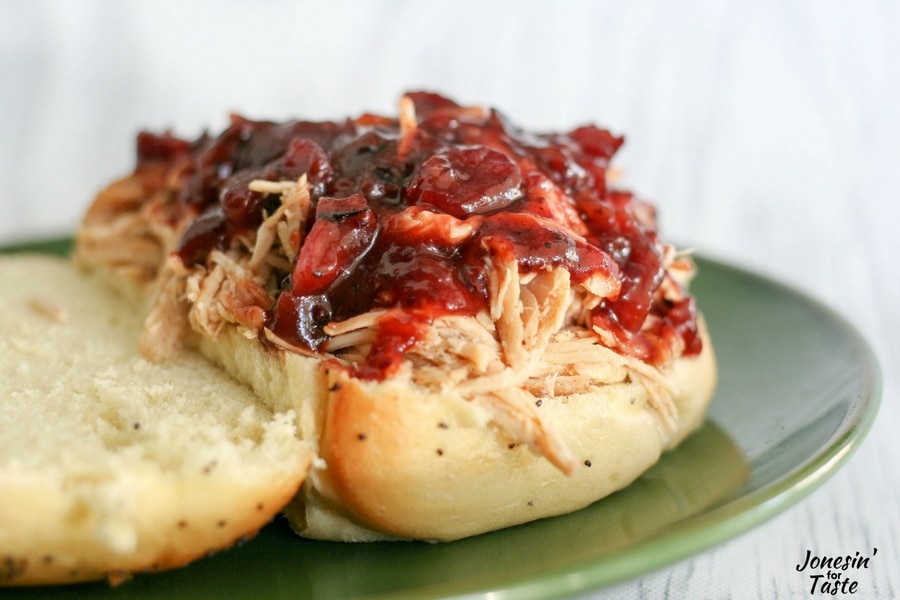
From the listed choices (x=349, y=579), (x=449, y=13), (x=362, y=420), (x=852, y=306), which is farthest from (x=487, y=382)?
(x=449, y=13)

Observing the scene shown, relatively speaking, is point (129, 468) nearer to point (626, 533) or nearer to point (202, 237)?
point (202, 237)

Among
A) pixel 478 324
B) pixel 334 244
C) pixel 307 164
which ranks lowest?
pixel 478 324

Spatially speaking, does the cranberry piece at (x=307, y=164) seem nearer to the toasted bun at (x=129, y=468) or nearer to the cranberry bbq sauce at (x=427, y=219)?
the cranberry bbq sauce at (x=427, y=219)

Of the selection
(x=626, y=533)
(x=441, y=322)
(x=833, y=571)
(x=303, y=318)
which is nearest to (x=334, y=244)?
(x=303, y=318)

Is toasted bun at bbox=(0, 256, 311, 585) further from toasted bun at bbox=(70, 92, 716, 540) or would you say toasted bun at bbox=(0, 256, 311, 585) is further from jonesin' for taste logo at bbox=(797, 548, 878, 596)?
jonesin' for taste logo at bbox=(797, 548, 878, 596)

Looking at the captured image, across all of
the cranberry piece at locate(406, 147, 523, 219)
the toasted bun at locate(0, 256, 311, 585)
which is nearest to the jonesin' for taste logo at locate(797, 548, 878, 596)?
the cranberry piece at locate(406, 147, 523, 219)

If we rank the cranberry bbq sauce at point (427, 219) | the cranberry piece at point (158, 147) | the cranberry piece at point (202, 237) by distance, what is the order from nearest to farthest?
the cranberry bbq sauce at point (427, 219) < the cranberry piece at point (202, 237) < the cranberry piece at point (158, 147)

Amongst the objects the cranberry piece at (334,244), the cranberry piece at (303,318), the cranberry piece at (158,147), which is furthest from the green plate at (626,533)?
the cranberry piece at (158,147)
